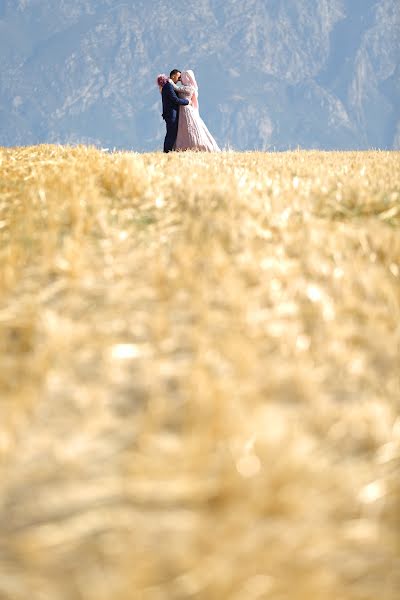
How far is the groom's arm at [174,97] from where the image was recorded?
11719 mm

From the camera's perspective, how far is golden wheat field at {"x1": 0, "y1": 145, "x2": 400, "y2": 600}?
2.55 feet

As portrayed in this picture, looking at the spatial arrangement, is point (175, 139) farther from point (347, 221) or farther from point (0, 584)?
point (0, 584)

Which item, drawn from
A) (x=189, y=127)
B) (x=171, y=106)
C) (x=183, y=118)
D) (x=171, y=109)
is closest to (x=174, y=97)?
(x=171, y=106)

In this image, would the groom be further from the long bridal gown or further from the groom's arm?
the long bridal gown

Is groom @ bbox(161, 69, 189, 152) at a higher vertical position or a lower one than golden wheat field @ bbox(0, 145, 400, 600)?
higher

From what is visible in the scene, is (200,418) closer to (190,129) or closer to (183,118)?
(190,129)

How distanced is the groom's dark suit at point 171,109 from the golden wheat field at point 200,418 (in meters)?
10.3

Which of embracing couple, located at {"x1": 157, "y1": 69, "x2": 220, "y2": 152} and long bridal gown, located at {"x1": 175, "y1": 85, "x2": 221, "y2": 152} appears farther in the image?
long bridal gown, located at {"x1": 175, "y1": 85, "x2": 221, "y2": 152}

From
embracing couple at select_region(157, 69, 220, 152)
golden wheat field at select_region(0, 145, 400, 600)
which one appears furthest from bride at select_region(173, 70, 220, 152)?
golden wheat field at select_region(0, 145, 400, 600)

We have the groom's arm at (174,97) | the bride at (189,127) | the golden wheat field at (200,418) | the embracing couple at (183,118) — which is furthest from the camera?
the bride at (189,127)

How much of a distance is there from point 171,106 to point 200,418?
11.9m

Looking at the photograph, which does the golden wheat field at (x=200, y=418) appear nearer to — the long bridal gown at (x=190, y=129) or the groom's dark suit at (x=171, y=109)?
the groom's dark suit at (x=171, y=109)

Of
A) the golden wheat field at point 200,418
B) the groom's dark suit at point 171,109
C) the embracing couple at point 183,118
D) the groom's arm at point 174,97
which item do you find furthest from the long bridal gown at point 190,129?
the golden wheat field at point 200,418

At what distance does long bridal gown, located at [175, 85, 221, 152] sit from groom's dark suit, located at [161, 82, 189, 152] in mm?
129
